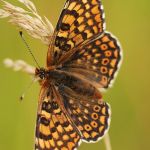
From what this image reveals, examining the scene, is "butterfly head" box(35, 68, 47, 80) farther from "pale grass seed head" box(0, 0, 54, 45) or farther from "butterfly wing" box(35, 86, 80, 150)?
"pale grass seed head" box(0, 0, 54, 45)

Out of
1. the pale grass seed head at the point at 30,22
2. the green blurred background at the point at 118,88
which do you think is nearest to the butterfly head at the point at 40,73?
the pale grass seed head at the point at 30,22

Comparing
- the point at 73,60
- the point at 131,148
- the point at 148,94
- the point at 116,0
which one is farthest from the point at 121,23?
the point at 73,60

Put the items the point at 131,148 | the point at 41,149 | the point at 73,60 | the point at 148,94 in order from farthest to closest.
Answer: the point at 148,94 → the point at 131,148 → the point at 73,60 → the point at 41,149

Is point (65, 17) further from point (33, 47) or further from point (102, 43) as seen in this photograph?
point (33, 47)

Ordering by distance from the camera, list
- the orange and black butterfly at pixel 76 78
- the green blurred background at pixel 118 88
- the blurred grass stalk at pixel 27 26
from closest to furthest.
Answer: the blurred grass stalk at pixel 27 26, the orange and black butterfly at pixel 76 78, the green blurred background at pixel 118 88

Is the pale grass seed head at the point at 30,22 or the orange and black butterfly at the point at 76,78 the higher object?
the pale grass seed head at the point at 30,22

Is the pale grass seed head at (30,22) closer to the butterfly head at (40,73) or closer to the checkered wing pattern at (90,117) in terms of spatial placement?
the butterfly head at (40,73)

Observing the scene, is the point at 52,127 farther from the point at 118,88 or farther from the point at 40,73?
the point at 118,88
